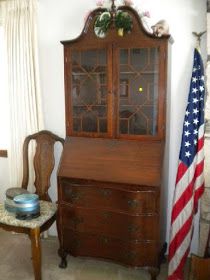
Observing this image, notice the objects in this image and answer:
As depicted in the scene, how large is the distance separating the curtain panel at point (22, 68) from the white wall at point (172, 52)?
0.10 m

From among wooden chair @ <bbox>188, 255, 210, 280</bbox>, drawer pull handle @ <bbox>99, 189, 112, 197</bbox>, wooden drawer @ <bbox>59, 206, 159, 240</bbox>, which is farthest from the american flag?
drawer pull handle @ <bbox>99, 189, 112, 197</bbox>

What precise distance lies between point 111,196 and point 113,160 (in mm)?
276

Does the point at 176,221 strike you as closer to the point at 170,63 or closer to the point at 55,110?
the point at 170,63

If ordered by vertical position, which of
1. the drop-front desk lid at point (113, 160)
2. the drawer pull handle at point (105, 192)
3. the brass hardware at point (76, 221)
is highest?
the drop-front desk lid at point (113, 160)

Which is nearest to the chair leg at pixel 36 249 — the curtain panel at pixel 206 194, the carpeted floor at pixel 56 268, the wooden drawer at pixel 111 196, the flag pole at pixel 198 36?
the carpeted floor at pixel 56 268

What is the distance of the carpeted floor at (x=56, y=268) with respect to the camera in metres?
2.40

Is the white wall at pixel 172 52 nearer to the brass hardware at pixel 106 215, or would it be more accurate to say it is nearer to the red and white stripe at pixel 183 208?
the red and white stripe at pixel 183 208

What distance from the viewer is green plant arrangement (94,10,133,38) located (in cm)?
209

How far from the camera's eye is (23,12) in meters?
2.66

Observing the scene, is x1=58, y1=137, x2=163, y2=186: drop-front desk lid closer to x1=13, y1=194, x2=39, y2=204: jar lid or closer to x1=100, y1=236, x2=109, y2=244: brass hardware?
x1=13, y1=194, x2=39, y2=204: jar lid

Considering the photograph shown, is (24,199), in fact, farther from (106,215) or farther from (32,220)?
(106,215)

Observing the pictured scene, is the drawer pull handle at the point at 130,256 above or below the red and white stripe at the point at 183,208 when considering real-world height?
below

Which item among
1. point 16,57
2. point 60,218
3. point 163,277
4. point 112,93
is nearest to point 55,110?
point 16,57

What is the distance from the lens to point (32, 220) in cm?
227
